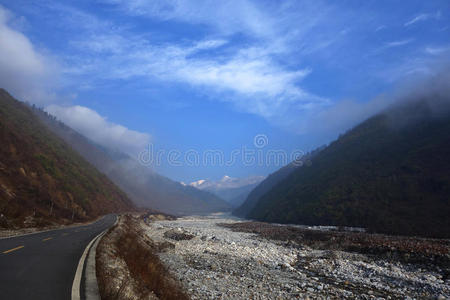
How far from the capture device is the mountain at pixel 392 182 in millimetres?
54125

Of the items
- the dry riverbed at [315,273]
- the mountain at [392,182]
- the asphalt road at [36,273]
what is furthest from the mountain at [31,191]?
the mountain at [392,182]

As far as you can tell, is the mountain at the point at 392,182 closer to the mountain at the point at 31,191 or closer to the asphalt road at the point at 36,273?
the asphalt road at the point at 36,273

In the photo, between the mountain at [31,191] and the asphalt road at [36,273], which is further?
the mountain at [31,191]

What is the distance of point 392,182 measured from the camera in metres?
68.1

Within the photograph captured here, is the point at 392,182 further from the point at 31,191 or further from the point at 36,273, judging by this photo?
the point at 36,273

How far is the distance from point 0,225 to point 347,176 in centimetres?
8408

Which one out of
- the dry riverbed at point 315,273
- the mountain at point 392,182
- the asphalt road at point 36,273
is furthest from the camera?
the mountain at point 392,182

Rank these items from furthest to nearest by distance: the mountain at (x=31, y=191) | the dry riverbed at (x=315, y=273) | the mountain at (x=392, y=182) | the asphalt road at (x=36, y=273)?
1. the mountain at (x=392, y=182)
2. the mountain at (x=31, y=191)
3. the dry riverbed at (x=315, y=273)
4. the asphalt road at (x=36, y=273)

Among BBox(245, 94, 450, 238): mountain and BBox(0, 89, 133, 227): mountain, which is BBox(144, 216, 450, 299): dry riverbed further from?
BBox(245, 94, 450, 238): mountain

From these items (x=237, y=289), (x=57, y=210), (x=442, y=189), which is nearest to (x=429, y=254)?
(x=237, y=289)

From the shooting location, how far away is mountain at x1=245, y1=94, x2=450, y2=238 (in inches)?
2131

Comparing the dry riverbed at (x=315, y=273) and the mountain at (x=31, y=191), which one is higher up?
the mountain at (x=31, y=191)

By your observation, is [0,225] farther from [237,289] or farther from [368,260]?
[368,260]

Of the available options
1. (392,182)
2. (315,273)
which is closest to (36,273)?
(315,273)
